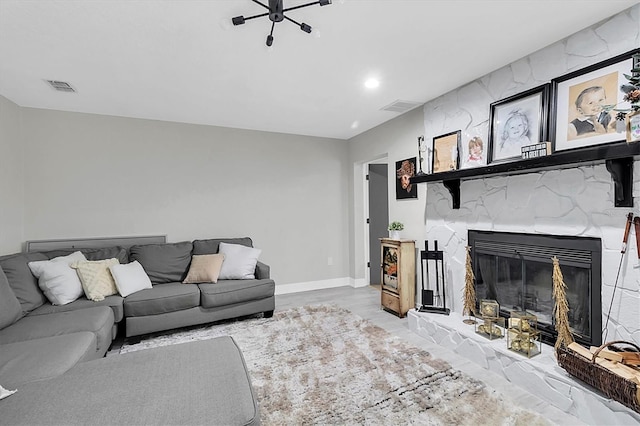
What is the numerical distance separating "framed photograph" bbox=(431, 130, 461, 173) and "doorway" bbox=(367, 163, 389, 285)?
1963 millimetres

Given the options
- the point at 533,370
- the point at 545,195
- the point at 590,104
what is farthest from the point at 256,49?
the point at 533,370

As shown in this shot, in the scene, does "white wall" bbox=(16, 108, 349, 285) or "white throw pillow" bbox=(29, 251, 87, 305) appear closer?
"white throw pillow" bbox=(29, 251, 87, 305)

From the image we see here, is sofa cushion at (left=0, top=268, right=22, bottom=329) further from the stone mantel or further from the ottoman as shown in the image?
the stone mantel

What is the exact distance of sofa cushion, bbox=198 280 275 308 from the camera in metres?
3.38

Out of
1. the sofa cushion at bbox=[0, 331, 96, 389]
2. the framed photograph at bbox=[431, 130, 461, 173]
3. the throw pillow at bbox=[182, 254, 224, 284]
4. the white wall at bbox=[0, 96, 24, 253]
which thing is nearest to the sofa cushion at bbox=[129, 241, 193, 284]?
the throw pillow at bbox=[182, 254, 224, 284]

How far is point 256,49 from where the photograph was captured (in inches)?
97.9

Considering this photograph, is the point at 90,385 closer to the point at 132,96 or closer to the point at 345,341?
the point at 345,341

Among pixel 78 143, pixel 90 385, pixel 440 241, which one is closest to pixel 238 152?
pixel 78 143

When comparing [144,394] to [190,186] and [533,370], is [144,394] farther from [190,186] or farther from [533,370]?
[190,186]

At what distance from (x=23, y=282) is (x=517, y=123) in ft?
14.6

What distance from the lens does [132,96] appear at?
3395 mm

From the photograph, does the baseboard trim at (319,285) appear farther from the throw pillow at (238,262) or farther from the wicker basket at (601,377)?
the wicker basket at (601,377)

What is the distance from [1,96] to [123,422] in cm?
393

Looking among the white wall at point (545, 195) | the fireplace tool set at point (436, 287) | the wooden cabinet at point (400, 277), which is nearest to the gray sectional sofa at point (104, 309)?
the wooden cabinet at point (400, 277)
